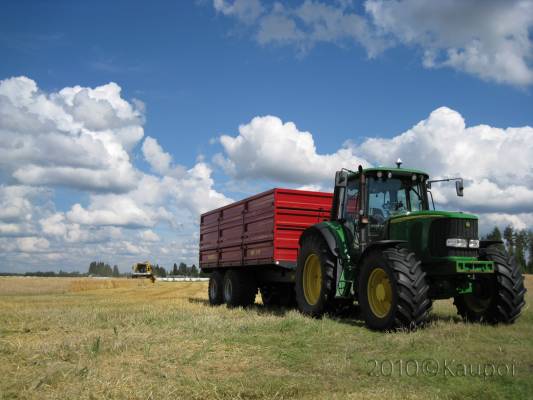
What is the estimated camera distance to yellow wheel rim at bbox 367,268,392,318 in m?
8.89

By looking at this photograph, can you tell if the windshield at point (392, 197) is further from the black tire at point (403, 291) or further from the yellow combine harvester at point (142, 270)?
the yellow combine harvester at point (142, 270)

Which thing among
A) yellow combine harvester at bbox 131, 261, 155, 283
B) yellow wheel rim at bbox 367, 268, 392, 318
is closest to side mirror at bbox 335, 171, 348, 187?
yellow wheel rim at bbox 367, 268, 392, 318

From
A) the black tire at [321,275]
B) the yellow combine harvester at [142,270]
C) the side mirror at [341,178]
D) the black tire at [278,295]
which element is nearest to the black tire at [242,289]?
the black tire at [278,295]

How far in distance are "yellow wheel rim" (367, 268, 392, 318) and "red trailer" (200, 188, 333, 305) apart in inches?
126

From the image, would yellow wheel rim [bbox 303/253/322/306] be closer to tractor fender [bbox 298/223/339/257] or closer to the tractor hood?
tractor fender [bbox 298/223/339/257]

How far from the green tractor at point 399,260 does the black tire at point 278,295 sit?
2779 mm

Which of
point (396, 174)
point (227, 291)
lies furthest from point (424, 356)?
point (227, 291)

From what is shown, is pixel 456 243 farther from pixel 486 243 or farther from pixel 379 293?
pixel 379 293

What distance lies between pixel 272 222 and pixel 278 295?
2.82 meters

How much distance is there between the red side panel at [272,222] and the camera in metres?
12.4

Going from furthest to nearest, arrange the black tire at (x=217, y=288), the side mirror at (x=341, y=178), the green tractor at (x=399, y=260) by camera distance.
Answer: the black tire at (x=217, y=288) → the side mirror at (x=341, y=178) → the green tractor at (x=399, y=260)

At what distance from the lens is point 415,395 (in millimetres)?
4934

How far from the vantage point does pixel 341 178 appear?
984 centimetres

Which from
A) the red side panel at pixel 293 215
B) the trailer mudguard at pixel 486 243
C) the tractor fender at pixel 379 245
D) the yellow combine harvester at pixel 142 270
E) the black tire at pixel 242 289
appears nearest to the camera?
the tractor fender at pixel 379 245
